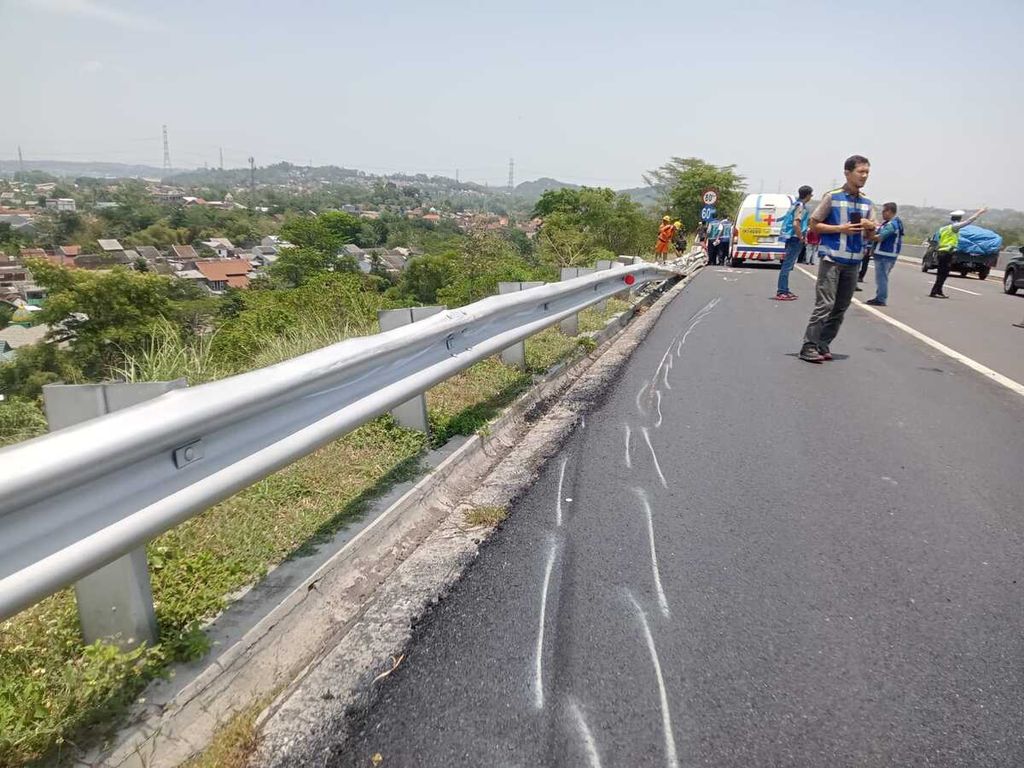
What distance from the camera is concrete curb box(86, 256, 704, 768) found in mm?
2004

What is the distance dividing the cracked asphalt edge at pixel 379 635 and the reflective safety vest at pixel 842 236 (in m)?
4.38

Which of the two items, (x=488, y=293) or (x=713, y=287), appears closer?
(x=488, y=293)

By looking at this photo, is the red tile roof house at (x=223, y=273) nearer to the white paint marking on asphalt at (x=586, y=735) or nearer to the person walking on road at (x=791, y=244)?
the person walking on road at (x=791, y=244)

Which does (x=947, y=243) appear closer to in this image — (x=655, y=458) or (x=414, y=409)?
(x=655, y=458)

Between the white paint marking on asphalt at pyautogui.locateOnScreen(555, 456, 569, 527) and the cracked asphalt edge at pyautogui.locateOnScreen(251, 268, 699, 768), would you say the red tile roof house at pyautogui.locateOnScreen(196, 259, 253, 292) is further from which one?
the cracked asphalt edge at pyautogui.locateOnScreen(251, 268, 699, 768)

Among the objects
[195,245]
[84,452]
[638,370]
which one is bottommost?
[195,245]

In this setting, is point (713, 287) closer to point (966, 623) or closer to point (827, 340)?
point (827, 340)

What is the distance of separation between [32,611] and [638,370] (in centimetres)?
571

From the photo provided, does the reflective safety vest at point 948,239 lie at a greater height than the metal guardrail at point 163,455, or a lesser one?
greater

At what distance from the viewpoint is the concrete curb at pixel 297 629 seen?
2.00 m

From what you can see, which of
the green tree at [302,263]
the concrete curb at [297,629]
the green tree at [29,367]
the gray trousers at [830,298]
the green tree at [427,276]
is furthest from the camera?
the green tree at [302,263]

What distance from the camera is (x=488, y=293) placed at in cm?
997

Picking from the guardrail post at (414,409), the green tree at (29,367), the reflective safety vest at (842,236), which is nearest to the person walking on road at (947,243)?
the reflective safety vest at (842,236)

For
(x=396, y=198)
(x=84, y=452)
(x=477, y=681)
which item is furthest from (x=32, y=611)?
(x=396, y=198)
